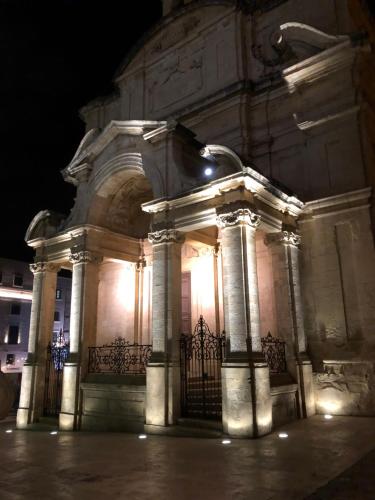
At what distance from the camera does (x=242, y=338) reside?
9.01 metres

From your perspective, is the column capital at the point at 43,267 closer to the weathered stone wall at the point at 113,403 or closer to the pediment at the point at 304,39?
the weathered stone wall at the point at 113,403

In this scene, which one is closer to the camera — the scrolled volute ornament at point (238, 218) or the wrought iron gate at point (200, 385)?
the scrolled volute ornament at point (238, 218)

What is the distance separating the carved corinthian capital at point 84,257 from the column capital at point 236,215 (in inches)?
196

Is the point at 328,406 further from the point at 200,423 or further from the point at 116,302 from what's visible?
the point at 116,302

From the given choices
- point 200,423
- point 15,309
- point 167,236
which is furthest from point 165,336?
point 15,309

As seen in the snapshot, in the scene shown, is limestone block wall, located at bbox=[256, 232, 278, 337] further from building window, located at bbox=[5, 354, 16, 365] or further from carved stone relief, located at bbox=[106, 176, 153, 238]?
building window, located at bbox=[5, 354, 16, 365]

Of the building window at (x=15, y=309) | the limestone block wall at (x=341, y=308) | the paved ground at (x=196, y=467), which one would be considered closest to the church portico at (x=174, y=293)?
the limestone block wall at (x=341, y=308)

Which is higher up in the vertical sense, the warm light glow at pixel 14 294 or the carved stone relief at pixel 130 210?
the warm light glow at pixel 14 294

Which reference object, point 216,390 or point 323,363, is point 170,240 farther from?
point 323,363

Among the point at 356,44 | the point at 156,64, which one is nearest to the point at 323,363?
the point at 356,44

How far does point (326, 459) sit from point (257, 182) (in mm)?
6044

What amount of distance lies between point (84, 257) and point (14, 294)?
27389mm

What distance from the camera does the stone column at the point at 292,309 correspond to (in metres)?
10.8

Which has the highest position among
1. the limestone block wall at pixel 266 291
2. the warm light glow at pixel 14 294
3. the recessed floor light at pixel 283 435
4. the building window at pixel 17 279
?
the building window at pixel 17 279
